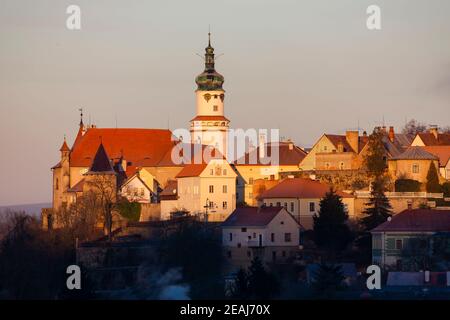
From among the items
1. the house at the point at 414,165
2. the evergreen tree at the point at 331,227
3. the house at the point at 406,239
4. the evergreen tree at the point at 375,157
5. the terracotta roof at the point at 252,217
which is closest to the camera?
the house at the point at 406,239

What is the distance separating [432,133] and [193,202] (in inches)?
626

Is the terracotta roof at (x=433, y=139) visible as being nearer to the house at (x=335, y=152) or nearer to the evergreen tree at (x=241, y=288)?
the house at (x=335, y=152)

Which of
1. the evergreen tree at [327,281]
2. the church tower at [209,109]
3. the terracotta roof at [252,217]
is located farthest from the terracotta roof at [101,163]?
the evergreen tree at [327,281]

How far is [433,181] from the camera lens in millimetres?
107500

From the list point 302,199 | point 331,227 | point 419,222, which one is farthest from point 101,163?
point 419,222

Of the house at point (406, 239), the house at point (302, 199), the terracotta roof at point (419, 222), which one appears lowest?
the house at point (406, 239)

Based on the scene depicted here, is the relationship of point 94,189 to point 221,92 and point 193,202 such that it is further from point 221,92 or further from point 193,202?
point 221,92

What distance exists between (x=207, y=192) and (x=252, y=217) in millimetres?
7639

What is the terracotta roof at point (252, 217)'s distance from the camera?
4053 inches

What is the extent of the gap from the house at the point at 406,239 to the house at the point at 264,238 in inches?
187

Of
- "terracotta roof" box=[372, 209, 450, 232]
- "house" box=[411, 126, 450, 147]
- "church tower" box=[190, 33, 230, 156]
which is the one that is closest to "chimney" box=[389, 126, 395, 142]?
"house" box=[411, 126, 450, 147]

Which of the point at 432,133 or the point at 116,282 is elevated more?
the point at 432,133
